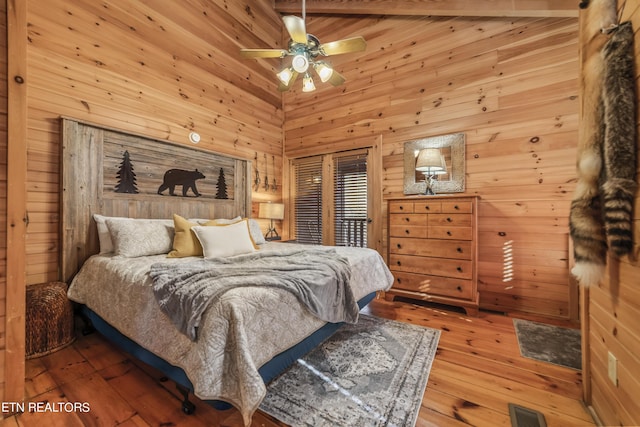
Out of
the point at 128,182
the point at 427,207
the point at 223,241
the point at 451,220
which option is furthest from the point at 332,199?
the point at 128,182

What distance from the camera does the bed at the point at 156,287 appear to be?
1.12 m

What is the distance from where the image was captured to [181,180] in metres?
3.11

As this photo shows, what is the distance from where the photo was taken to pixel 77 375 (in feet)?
5.58

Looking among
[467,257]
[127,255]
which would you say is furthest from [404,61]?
[127,255]

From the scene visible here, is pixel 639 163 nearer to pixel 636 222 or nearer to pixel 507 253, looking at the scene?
pixel 636 222

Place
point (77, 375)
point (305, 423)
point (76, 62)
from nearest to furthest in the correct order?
point (305, 423)
point (77, 375)
point (76, 62)

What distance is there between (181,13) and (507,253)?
474 centimetres

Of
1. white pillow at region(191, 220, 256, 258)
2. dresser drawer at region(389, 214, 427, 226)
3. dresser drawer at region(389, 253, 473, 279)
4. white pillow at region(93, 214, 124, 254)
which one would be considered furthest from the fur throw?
white pillow at region(93, 214, 124, 254)

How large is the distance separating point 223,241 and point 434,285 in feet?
7.35

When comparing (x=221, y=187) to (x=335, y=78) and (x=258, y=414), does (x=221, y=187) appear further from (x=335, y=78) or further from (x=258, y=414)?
(x=258, y=414)

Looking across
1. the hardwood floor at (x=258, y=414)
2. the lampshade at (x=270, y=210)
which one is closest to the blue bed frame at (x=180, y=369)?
the hardwood floor at (x=258, y=414)

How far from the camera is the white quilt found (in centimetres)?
108

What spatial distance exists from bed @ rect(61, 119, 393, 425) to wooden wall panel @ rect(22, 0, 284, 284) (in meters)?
0.17

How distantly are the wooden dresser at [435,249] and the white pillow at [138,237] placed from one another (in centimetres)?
241
